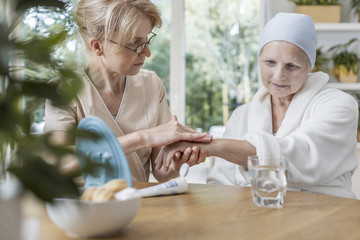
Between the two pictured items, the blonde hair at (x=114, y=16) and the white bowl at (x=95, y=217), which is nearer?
the white bowl at (x=95, y=217)

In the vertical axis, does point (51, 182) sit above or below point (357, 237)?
above

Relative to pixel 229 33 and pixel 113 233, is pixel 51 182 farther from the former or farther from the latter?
pixel 229 33

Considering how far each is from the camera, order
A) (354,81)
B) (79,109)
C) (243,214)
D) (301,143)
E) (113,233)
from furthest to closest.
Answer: (354,81) < (79,109) < (301,143) < (243,214) < (113,233)

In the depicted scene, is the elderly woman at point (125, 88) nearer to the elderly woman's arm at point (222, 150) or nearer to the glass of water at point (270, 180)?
the elderly woman's arm at point (222, 150)

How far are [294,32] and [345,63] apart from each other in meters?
1.78

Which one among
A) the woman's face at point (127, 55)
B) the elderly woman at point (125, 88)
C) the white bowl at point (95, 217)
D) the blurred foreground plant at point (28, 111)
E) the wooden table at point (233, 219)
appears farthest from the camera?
the woman's face at point (127, 55)

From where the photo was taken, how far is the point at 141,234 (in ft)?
3.06

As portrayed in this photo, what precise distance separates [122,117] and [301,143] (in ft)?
2.50

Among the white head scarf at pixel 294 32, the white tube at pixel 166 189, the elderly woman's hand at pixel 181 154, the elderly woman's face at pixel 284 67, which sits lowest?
the elderly woman's hand at pixel 181 154

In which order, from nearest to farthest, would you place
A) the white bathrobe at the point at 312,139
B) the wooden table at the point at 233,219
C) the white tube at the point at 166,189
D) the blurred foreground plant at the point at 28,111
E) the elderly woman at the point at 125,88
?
the blurred foreground plant at the point at 28,111 < the wooden table at the point at 233,219 < the white tube at the point at 166,189 < the white bathrobe at the point at 312,139 < the elderly woman at the point at 125,88

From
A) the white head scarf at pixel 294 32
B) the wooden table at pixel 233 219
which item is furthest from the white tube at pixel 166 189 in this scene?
the white head scarf at pixel 294 32

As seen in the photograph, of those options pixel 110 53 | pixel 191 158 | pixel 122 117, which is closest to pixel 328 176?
pixel 191 158

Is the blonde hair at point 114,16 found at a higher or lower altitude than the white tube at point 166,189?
higher

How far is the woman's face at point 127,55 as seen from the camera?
6.17 ft
